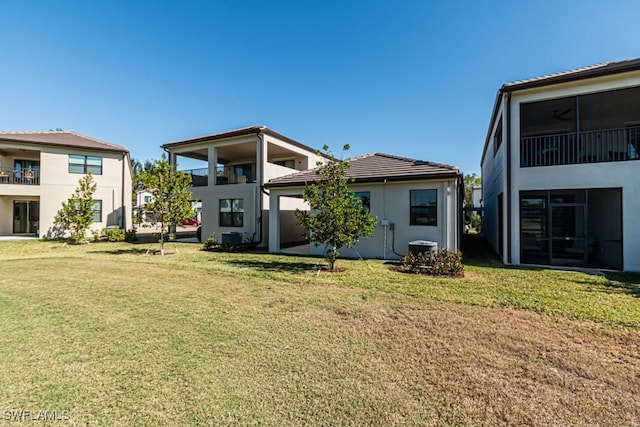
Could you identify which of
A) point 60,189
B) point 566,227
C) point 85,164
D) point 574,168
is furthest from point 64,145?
point 566,227

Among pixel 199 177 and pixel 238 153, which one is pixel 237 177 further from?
pixel 199 177

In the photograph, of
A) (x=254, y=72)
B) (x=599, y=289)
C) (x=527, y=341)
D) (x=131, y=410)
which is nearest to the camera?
(x=131, y=410)

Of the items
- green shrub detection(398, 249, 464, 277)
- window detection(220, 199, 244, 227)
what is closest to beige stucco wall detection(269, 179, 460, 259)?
green shrub detection(398, 249, 464, 277)

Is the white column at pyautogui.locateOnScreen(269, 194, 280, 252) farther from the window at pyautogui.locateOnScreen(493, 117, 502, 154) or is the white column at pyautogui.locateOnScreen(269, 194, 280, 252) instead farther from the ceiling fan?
the ceiling fan

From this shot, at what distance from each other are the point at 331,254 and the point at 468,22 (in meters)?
10.8

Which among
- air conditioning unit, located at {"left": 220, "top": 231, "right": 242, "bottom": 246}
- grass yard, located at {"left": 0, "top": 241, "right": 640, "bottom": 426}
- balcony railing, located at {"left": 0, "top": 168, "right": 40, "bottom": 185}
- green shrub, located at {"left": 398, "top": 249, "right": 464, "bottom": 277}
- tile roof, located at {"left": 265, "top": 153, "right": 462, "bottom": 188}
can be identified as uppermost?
balcony railing, located at {"left": 0, "top": 168, "right": 40, "bottom": 185}

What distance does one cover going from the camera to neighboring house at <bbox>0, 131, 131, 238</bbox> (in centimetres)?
1967

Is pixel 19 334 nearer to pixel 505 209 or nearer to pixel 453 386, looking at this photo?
pixel 453 386

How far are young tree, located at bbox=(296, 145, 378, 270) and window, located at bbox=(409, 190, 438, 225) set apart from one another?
2.83 metres

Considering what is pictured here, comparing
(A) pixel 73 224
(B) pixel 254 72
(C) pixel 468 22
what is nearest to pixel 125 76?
(B) pixel 254 72

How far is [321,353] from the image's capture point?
401 cm

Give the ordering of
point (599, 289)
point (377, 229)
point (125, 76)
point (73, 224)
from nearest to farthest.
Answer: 1. point (599, 289)
2. point (377, 229)
3. point (125, 76)
4. point (73, 224)

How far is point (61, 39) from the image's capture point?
12609mm

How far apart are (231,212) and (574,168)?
16.5 m
